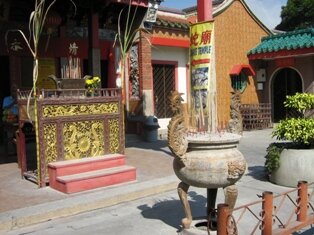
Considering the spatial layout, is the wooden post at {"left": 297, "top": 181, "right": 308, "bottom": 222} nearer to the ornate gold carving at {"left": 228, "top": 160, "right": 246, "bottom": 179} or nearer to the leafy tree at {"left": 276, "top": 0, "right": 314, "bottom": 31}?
the ornate gold carving at {"left": 228, "top": 160, "right": 246, "bottom": 179}

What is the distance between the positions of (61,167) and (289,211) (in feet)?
11.5

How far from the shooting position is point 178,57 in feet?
48.8

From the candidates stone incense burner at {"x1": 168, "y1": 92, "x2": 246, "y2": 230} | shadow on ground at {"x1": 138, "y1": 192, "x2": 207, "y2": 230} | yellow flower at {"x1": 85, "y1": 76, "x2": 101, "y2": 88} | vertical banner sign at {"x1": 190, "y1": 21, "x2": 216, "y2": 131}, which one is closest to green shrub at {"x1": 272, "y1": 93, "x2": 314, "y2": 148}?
vertical banner sign at {"x1": 190, "y1": 21, "x2": 216, "y2": 131}

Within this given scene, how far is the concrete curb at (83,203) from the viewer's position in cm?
551

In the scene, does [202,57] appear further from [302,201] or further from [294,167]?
[302,201]

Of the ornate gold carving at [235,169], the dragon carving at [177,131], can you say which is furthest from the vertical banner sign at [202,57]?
the ornate gold carving at [235,169]

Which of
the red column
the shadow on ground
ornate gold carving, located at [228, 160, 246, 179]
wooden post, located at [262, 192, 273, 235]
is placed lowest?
the shadow on ground

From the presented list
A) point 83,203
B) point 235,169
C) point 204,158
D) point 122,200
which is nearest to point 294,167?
point 122,200

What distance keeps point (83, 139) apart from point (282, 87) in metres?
12.3

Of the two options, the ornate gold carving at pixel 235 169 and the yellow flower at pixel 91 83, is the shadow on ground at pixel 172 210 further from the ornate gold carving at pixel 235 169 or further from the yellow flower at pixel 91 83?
the yellow flower at pixel 91 83

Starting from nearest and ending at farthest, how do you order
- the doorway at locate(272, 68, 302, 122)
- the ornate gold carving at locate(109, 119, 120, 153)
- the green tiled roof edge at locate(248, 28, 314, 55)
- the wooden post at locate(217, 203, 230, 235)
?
the wooden post at locate(217, 203, 230, 235), the ornate gold carving at locate(109, 119, 120, 153), the green tiled roof edge at locate(248, 28, 314, 55), the doorway at locate(272, 68, 302, 122)

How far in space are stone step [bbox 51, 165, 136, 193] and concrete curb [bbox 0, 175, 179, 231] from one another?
0.18m

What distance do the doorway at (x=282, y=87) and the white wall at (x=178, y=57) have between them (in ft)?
14.8

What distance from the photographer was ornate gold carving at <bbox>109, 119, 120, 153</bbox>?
7.98 meters
